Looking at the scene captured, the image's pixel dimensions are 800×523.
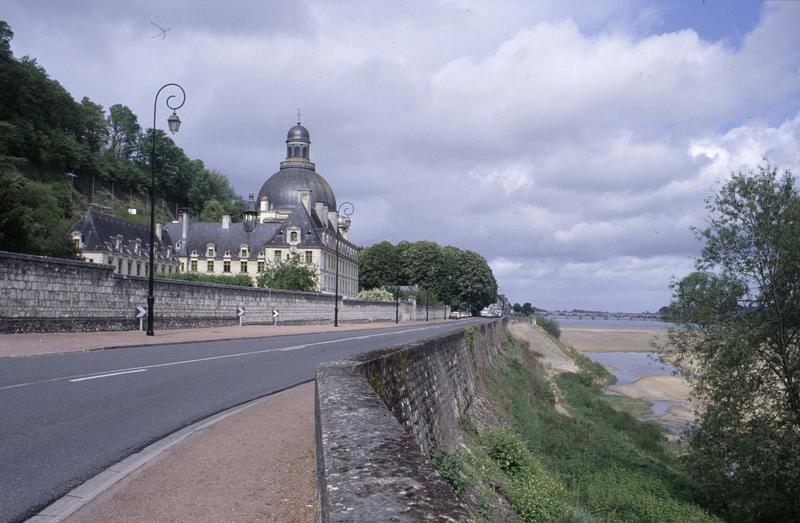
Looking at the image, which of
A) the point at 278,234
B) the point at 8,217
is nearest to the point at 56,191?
the point at 278,234

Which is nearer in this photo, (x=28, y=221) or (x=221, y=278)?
(x=28, y=221)

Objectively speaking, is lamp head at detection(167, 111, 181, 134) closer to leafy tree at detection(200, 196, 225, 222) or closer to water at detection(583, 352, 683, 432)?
water at detection(583, 352, 683, 432)

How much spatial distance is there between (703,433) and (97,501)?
16.8 m

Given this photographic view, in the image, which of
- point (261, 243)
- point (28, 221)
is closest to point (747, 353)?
point (28, 221)

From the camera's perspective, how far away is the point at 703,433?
18250 mm

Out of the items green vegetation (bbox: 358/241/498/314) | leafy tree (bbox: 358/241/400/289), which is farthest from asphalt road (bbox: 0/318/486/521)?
leafy tree (bbox: 358/241/400/289)

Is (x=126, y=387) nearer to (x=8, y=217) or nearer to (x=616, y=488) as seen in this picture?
(x=616, y=488)

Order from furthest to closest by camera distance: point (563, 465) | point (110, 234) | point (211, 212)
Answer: point (211, 212), point (110, 234), point (563, 465)

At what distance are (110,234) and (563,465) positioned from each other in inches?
2716

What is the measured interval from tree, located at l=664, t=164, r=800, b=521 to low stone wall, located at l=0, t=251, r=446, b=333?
17280 mm

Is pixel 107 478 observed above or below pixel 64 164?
below

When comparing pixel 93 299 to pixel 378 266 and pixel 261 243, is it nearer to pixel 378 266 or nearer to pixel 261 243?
pixel 261 243

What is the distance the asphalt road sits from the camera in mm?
5555

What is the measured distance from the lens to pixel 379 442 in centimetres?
394
